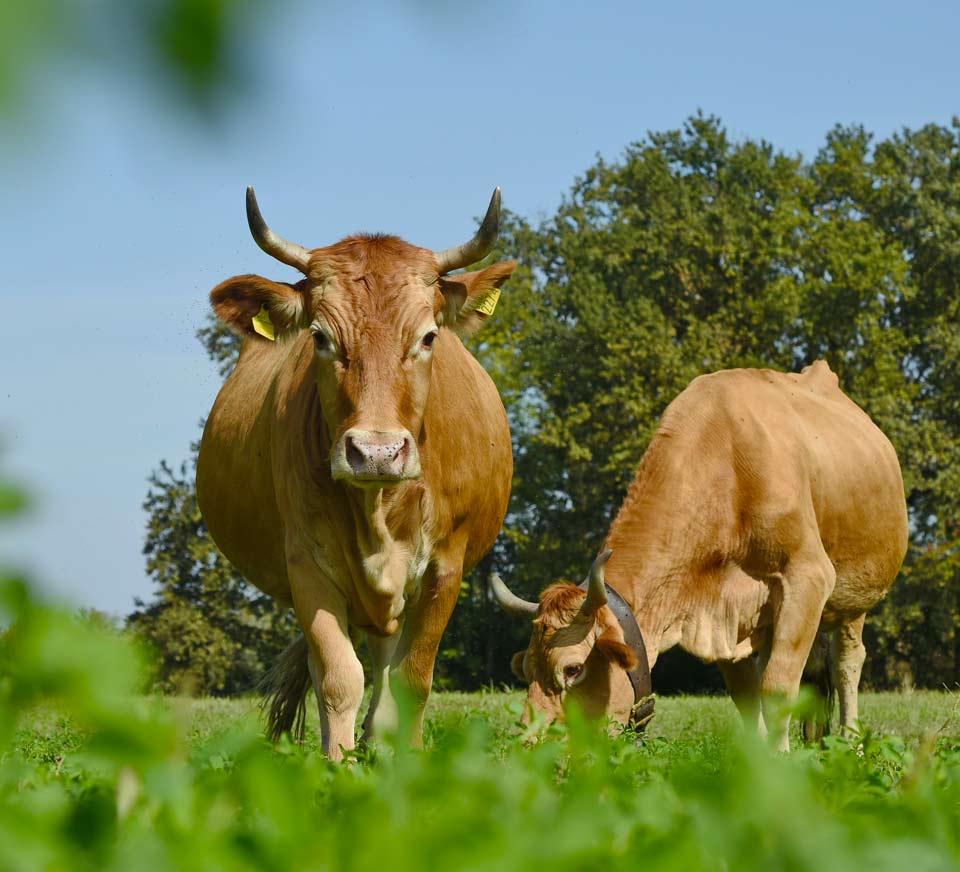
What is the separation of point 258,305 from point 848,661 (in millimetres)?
6002

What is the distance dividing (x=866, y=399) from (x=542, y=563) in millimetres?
9417

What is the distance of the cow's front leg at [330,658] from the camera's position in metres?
5.54

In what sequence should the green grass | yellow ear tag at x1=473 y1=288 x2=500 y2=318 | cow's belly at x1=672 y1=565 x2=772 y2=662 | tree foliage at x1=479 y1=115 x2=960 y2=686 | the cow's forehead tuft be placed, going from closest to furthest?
the green grass → yellow ear tag at x1=473 y1=288 x2=500 y2=318 → the cow's forehead tuft → cow's belly at x1=672 y1=565 x2=772 y2=662 → tree foliage at x1=479 y1=115 x2=960 y2=686

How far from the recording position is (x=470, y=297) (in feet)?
22.7

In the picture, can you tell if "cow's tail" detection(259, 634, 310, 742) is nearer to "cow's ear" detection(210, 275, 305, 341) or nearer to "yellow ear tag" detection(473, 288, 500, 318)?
"cow's ear" detection(210, 275, 305, 341)

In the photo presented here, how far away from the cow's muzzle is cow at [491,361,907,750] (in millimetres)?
2210

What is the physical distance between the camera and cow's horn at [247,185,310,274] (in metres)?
6.67

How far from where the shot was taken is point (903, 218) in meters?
36.1

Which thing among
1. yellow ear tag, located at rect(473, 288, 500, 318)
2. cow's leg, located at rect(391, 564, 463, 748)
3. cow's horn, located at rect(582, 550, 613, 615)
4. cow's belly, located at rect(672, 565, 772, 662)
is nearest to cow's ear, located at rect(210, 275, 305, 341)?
yellow ear tag, located at rect(473, 288, 500, 318)

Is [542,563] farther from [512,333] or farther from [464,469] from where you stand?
[464,469]

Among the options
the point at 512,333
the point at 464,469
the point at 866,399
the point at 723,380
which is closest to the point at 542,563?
the point at 512,333

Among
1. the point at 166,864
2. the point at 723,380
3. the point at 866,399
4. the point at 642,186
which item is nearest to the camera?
the point at 166,864

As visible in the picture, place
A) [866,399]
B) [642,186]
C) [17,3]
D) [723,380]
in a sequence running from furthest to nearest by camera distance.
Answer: [642,186] < [866,399] < [723,380] < [17,3]

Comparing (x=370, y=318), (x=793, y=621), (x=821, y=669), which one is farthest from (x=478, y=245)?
(x=821, y=669)
